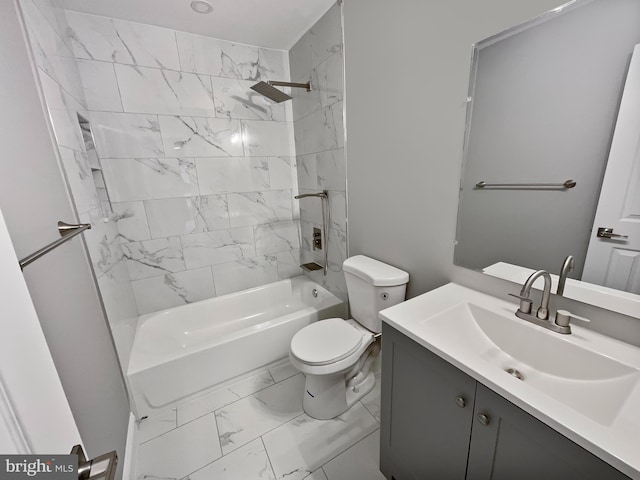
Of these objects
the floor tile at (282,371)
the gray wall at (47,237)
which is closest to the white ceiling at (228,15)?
the gray wall at (47,237)

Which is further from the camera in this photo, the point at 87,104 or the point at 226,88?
the point at 226,88

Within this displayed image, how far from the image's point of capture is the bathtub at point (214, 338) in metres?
1.64

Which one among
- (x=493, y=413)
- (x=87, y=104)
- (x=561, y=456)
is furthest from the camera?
(x=87, y=104)

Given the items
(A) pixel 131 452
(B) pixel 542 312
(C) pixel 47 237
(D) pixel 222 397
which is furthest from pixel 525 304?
(A) pixel 131 452

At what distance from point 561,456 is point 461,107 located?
47.3 inches

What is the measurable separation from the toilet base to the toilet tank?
0.39 meters

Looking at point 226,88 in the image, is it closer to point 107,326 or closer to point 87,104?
point 87,104

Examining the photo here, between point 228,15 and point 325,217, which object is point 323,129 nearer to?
point 325,217

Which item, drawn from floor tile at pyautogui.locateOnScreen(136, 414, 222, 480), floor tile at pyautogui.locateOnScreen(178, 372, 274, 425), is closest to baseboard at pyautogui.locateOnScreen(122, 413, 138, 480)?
floor tile at pyautogui.locateOnScreen(136, 414, 222, 480)

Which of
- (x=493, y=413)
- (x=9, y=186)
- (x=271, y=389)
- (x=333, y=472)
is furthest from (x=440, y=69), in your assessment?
(x=271, y=389)

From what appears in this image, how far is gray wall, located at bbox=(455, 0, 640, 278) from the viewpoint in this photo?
81 cm

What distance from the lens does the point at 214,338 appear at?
1.94m

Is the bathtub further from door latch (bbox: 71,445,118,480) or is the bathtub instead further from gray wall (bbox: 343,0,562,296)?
door latch (bbox: 71,445,118,480)

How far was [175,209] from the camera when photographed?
7.07 feet
